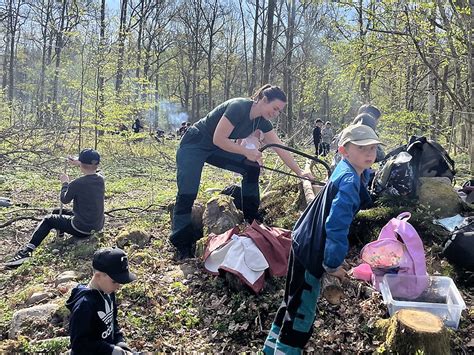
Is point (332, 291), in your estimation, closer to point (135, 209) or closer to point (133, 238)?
point (133, 238)

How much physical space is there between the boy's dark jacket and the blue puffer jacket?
137 centimetres

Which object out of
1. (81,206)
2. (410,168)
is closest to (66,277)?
(81,206)

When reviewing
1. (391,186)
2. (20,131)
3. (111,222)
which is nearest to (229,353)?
(391,186)

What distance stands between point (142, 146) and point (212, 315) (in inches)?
619

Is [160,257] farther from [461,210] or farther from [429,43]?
[429,43]

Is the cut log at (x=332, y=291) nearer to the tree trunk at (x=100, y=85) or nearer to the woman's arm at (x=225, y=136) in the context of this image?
the woman's arm at (x=225, y=136)

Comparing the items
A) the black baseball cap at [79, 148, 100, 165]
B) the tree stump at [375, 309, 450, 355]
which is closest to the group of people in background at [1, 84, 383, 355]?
the tree stump at [375, 309, 450, 355]

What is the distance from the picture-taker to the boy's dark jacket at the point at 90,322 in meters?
2.56

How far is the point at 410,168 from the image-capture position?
4992 millimetres

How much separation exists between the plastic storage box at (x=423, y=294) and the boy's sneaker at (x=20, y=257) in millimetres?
4394

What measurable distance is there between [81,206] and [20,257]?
0.98 metres

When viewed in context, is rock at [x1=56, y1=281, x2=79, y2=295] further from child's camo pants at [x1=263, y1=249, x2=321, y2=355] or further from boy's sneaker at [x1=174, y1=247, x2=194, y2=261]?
child's camo pants at [x1=263, y1=249, x2=321, y2=355]

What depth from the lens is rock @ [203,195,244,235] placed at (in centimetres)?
527

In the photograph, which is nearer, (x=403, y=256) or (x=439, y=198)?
(x=403, y=256)
